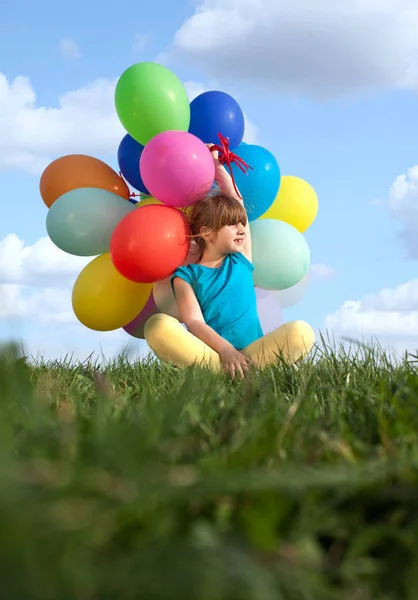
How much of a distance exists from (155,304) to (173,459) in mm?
2581

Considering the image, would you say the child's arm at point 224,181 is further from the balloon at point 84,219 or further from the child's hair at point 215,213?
the balloon at point 84,219

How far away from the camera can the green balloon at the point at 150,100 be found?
2.70 meters

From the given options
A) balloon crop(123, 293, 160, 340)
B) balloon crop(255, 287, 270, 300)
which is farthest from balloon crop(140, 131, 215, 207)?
balloon crop(255, 287, 270, 300)

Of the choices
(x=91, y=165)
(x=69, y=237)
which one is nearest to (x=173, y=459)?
(x=69, y=237)

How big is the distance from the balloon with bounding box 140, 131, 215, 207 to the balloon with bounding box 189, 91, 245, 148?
1.12 ft

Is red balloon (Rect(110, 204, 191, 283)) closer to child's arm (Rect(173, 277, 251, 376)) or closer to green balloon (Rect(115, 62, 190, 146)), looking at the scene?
child's arm (Rect(173, 277, 251, 376))

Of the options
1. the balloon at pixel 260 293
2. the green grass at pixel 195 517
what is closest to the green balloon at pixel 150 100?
the balloon at pixel 260 293

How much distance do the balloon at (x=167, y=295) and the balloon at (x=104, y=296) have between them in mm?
104

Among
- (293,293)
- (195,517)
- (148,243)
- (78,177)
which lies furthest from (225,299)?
(195,517)

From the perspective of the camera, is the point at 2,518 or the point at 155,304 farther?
the point at 155,304

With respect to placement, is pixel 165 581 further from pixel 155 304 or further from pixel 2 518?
pixel 155 304

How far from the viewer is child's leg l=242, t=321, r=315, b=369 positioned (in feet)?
8.34

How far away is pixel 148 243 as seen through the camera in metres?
2.53

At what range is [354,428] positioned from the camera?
861 mm
